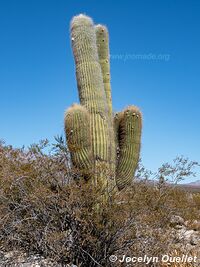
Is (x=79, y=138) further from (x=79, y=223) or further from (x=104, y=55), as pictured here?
(x=104, y=55)

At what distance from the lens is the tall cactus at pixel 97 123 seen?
7785mm

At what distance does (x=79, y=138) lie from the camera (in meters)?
7.81

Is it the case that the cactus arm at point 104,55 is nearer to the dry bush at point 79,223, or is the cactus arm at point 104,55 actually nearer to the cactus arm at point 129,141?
the cactus arm at point 129,141

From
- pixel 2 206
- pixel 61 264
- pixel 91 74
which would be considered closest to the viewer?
pixel 61 264

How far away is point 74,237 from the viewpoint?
725 centimetres

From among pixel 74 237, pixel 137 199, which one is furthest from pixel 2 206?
pixel 137 199

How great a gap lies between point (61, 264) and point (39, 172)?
1.79 m

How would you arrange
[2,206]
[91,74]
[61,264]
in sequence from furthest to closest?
[91,74] → [2,206] → [61,264]

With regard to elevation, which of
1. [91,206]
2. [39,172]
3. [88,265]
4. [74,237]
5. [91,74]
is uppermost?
[91,74]

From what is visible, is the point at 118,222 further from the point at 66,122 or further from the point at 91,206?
the point at 66,122

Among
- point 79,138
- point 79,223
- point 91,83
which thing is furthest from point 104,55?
point 79,223

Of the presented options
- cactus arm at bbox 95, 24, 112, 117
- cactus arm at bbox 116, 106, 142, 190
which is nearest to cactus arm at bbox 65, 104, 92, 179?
cactus arm at bbox 116, 106, 142, 190

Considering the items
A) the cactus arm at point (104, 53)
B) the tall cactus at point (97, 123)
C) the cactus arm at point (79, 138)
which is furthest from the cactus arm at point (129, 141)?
the cactus arm at point (79, 138)

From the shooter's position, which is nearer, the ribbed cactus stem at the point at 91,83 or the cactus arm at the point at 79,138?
the cactus arm at the point at 79,138
